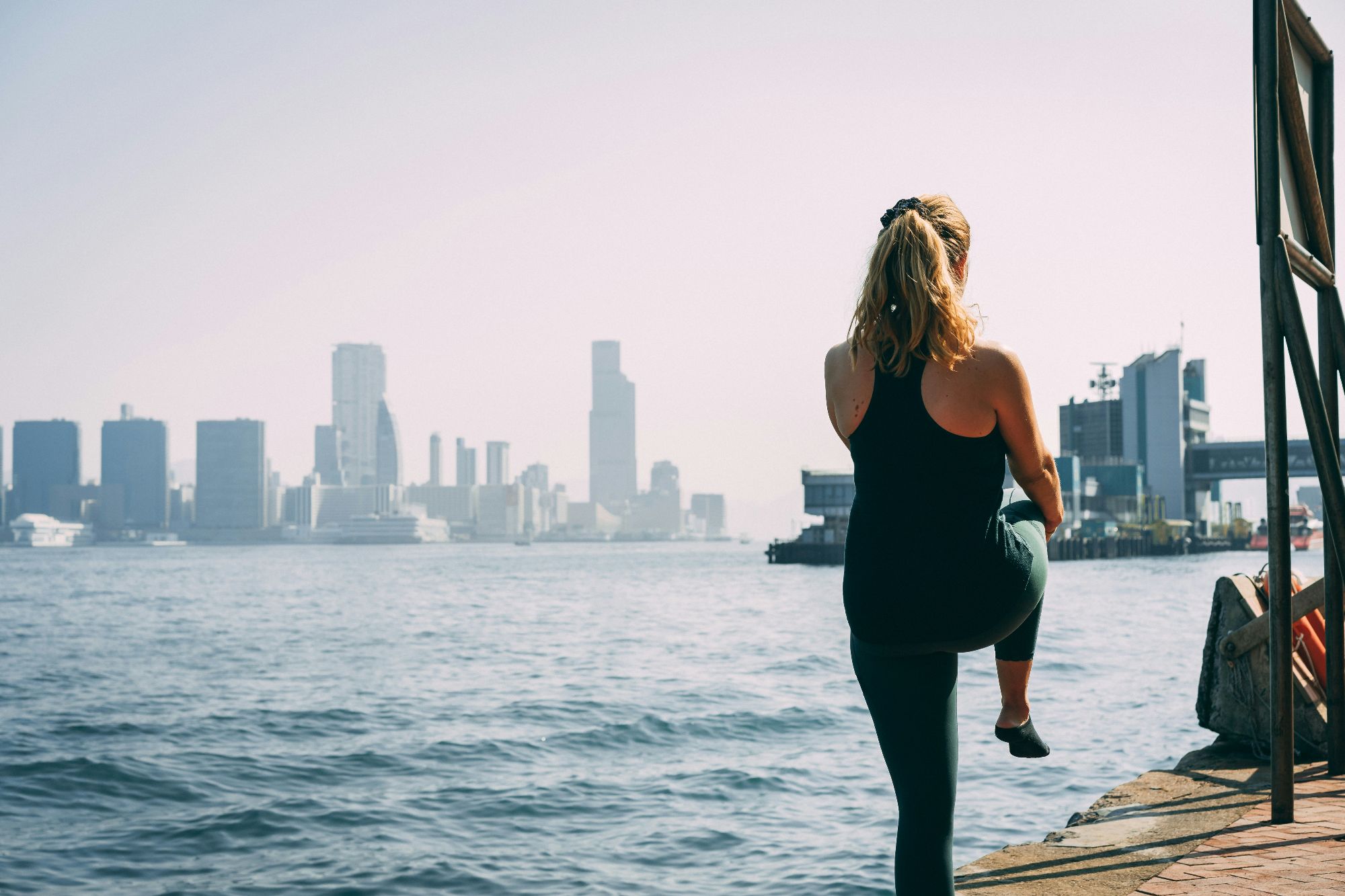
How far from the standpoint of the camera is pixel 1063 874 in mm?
4141

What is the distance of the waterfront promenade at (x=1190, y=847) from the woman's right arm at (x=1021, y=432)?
173 cm

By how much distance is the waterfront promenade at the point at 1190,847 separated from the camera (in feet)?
11.7

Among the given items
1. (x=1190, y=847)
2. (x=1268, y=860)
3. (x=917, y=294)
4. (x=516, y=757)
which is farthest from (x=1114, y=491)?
(x=917, y=294)

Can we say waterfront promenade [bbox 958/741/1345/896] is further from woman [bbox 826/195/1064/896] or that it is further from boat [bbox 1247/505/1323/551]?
boat [bbox 1247/505/1323/551]

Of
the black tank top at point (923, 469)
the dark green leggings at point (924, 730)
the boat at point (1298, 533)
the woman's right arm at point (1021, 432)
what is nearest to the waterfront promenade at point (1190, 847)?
the dark green leggings at point (924, 730)

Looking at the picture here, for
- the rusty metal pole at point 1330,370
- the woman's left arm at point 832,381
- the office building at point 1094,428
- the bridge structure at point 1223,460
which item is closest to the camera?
the woman's left arm at point 832,381

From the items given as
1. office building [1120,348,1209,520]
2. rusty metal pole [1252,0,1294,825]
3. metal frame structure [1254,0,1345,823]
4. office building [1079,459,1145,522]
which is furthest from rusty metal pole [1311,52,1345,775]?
office building [1079,459,1145,522]

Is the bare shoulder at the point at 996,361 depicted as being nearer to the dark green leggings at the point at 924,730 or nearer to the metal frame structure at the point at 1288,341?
the dark green leggings at the point at 924,730

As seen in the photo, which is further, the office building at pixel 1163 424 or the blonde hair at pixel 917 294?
the office building at pixel 1163 424

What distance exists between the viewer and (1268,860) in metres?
3.71

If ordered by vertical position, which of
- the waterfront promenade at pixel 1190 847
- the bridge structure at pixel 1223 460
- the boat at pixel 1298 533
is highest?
the bridge structure at pixel 1223 460

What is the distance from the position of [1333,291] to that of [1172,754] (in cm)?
886

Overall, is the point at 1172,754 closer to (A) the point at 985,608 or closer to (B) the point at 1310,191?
(B) the point at 1310,191

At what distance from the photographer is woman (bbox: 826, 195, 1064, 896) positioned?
Result: 2.31 metres
